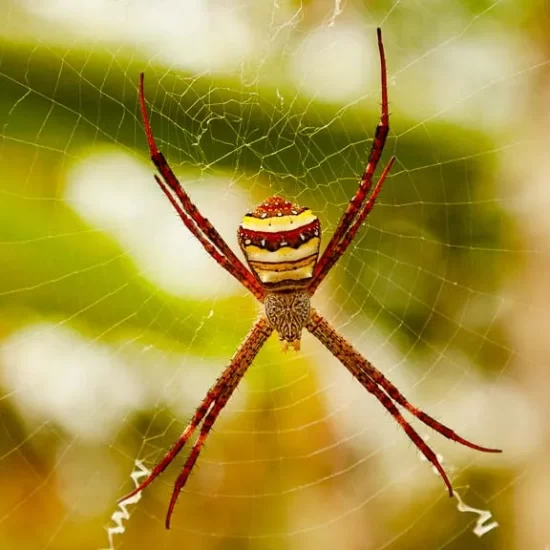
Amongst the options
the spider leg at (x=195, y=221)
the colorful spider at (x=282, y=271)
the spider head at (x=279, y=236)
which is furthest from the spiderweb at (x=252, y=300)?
the spider head at (x=279, y=236)

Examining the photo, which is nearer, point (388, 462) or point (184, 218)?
point (184, 218)

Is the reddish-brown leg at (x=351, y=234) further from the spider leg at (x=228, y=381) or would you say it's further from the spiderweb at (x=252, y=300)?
the spider leg at (x=228, y=381)

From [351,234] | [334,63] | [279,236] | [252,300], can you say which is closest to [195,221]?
[279,236]

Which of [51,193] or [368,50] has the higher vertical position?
[368,50]

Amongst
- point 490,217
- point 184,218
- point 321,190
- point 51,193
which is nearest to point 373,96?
point 321,190

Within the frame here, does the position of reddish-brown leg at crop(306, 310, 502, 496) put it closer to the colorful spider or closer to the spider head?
the colorful spider

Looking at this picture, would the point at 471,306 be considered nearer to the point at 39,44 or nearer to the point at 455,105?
the point at 455,105
